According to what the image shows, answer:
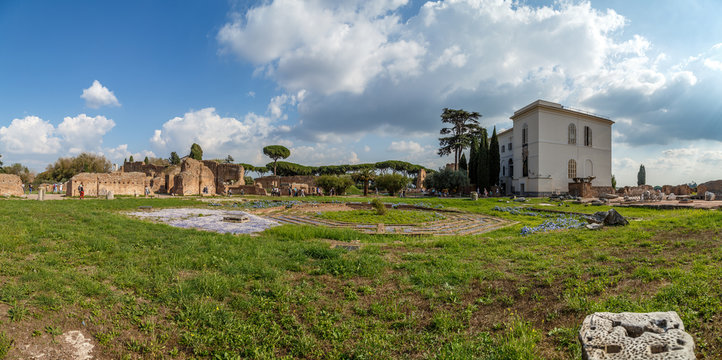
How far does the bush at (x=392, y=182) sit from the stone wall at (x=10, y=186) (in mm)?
38526

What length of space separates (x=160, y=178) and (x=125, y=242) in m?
42.4

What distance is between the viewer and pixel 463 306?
4375mm

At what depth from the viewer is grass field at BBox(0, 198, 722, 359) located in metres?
3.40

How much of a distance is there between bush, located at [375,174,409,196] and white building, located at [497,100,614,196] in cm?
1927

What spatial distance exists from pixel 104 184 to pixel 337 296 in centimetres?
3892

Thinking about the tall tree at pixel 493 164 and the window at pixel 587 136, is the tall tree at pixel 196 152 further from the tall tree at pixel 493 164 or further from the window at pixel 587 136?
the window at pixel 587 136

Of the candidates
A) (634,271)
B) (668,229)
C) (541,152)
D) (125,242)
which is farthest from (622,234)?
(541,152)

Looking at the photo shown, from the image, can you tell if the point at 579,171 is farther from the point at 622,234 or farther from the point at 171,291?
the point at 171,291

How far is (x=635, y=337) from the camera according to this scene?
2.70 metres

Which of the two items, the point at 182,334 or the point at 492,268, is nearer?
the point at 182,334

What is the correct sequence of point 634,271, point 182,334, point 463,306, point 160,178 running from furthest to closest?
point 160,178 → point 634,271 → point 463,306 → point 182,334

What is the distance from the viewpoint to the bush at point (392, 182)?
4322 centimetres

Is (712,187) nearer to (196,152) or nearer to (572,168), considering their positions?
(572,168)

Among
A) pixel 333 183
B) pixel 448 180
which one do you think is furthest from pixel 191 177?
pixel 448 180
